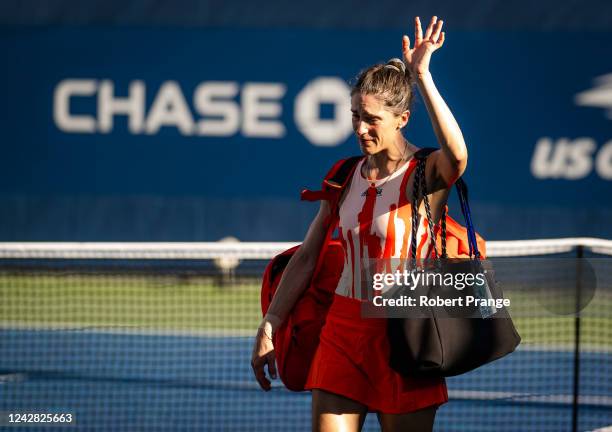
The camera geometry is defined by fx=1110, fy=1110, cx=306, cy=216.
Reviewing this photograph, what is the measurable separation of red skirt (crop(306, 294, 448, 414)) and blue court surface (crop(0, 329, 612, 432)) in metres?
3.26

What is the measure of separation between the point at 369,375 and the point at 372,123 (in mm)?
781

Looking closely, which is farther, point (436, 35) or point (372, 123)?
point (372, 123)

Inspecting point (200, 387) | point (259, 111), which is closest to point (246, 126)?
point (259, 111)

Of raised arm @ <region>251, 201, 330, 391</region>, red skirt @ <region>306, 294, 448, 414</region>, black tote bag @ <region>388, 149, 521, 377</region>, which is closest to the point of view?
black tote bag @ <region>388, 149, 521, 377</region>

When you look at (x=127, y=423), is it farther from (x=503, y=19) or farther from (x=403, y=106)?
(x=503, y=19)

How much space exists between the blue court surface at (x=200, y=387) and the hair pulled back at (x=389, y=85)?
3561 mm

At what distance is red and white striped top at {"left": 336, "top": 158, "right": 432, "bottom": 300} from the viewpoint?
3404 mm

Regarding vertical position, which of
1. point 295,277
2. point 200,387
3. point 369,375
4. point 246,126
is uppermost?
point 246,126

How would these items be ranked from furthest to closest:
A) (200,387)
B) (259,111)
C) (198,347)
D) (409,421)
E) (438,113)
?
(259,111)
(198,347)
(200,387)
(409,421)
(438,113)

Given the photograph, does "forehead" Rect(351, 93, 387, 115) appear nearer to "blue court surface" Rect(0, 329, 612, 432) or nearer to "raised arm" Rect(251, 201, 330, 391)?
"raised arm" Rect(251, 201, 330, 391)

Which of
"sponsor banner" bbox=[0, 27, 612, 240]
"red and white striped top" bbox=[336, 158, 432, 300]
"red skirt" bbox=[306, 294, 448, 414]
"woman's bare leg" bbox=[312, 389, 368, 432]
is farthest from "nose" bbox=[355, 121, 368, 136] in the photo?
"sponsor banner" bbox=[0, 27, 612, 240]

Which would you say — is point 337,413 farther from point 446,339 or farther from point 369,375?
point 446,339

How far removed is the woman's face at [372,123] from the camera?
11.3 feet

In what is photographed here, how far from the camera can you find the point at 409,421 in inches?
133
